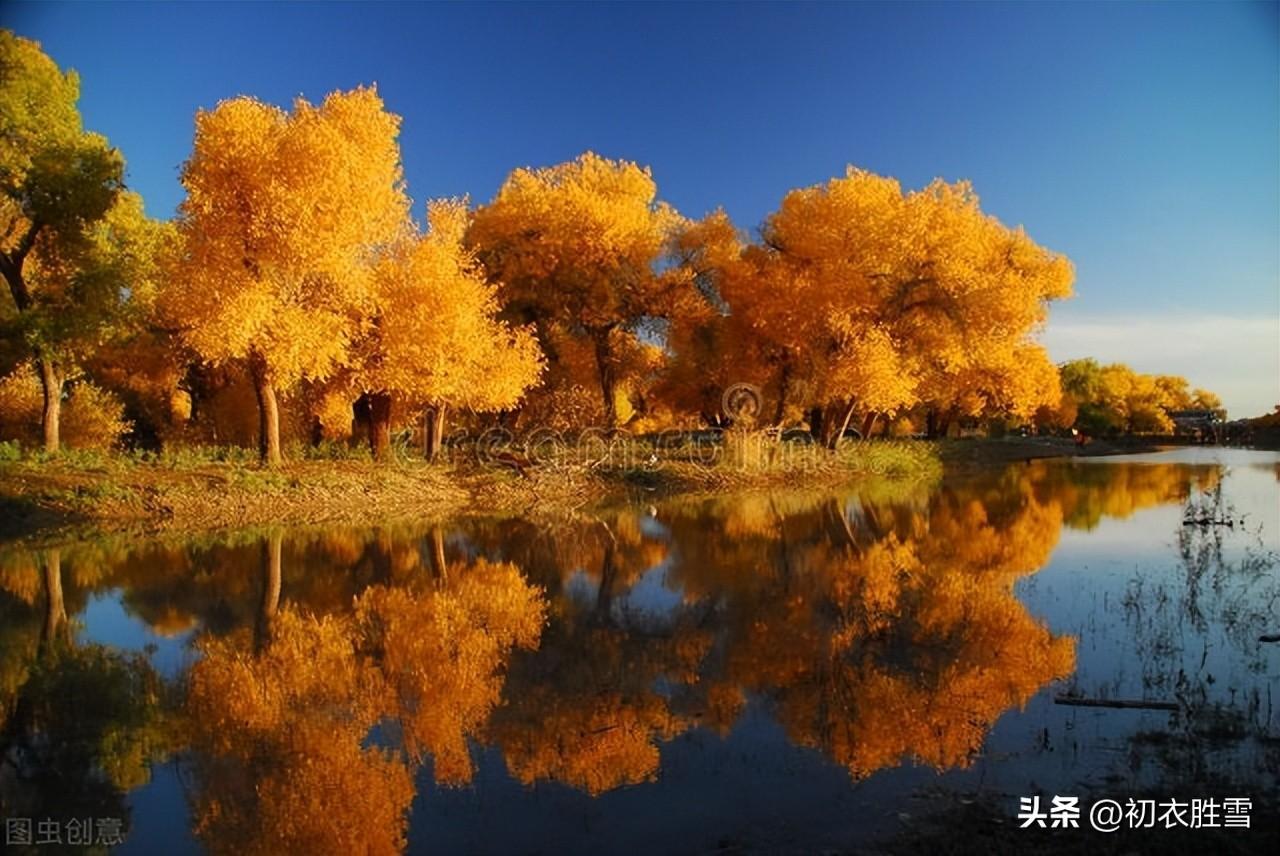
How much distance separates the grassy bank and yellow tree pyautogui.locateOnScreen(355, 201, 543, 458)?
2.39 metres

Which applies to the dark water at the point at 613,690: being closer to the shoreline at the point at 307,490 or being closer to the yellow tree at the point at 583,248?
the shoreline at the point at 307,490

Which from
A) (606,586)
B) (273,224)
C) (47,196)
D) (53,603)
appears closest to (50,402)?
(47,196)

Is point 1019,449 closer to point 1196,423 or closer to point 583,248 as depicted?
point 583,248

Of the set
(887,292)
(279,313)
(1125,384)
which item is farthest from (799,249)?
(1125,384)

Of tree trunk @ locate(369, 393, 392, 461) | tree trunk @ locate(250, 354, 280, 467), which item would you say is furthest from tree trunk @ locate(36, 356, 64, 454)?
tree trunk @ locate(369, 393, 392, 461)

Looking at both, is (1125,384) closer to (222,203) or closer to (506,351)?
(506,351)

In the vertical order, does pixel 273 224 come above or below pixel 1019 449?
above

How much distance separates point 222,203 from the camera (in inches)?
758

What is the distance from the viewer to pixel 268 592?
11.7 metres

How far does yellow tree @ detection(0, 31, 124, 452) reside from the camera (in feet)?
65.6

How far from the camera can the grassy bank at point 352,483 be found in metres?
17.4

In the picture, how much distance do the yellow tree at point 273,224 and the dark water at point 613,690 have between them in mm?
6385

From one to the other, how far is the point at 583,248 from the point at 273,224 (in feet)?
46.7

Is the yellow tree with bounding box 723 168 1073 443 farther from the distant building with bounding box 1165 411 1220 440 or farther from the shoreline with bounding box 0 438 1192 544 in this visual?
the distant building with bounding box 1165 411 1220 440
